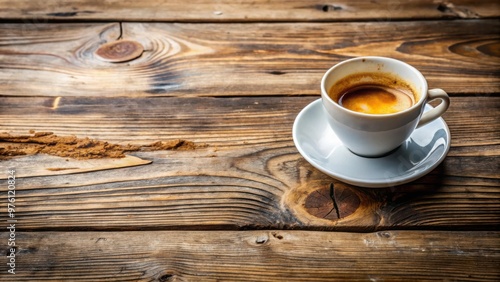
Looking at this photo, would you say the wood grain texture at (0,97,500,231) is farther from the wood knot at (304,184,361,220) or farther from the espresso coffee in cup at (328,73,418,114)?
the espresso coffee in cup at (328,73,418,114)

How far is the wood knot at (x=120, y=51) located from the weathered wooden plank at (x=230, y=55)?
0.01m

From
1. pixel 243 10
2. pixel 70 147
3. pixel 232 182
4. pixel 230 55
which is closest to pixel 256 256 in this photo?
pixel 232 182

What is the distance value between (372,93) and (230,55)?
12.6 inches

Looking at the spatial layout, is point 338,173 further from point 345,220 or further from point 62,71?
point 62,71

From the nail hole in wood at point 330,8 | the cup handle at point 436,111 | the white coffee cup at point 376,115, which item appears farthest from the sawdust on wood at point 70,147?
the nail hole in wood at point 330,8

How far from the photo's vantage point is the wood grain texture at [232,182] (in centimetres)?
70

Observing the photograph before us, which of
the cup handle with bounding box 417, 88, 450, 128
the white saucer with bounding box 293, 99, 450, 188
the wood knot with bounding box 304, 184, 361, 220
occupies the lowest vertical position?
the wood knot with bounding box 304, 184, 361, 220

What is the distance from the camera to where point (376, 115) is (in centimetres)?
68

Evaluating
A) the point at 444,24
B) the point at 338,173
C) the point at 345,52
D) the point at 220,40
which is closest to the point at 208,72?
the point at 220,40

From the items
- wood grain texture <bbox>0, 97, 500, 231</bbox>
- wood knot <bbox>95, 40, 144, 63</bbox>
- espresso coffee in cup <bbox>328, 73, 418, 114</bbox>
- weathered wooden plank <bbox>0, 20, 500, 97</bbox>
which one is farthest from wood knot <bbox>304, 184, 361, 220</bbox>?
wood knot <bbox>95, 40, 144, 63</bbox>

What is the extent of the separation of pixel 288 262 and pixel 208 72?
455 mm

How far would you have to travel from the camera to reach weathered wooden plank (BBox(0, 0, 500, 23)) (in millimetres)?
1122

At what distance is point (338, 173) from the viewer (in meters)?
0.71

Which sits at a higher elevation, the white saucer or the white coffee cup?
the white coffee cup
